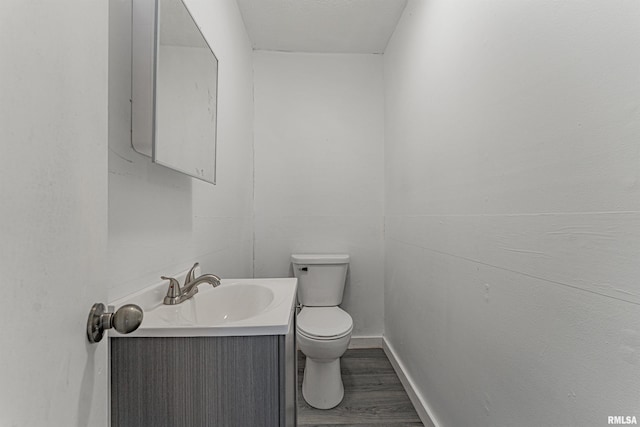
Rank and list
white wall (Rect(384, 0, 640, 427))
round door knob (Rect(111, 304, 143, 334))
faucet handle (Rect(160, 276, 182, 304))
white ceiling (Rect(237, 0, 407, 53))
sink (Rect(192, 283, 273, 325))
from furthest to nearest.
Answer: white ceiling (Rect(237, 0, 407, 53)) < sink (Rect(192, 283, 273, 325)) < faucet handle (Rect(160, 276, 182, 304)) < white wall (Rect(384, 0, 640, 427)) < round door knob (Rect(111, 304, 143, 334))

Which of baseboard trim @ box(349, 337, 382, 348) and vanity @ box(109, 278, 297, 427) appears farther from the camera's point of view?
baseboard trim @ box(349, 337, 382, 348)

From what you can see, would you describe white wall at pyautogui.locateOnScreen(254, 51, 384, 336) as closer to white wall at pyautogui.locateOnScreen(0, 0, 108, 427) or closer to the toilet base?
the toilet base

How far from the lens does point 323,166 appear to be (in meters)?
2.44

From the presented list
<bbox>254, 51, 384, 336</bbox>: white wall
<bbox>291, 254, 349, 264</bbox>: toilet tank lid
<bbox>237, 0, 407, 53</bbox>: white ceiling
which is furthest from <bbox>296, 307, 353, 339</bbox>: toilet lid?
<bbox>237, 0, 407, 53</bbox>: white ceiling

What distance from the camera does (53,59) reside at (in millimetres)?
408

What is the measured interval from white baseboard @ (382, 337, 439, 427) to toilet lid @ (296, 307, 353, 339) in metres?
0.47

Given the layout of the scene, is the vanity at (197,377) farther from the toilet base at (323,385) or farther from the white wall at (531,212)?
the toilet base at (323,385)

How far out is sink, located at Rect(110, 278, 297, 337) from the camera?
2.40 ft

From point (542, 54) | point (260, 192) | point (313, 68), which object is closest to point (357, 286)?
point (260, 192)

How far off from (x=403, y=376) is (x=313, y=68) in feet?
7.46

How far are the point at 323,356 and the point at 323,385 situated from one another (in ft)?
0.63

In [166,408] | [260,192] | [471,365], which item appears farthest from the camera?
[260,192]

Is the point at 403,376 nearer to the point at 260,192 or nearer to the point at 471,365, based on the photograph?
the point at 471,365

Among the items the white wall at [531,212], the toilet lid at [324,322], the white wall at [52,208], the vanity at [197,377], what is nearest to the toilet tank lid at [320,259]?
the toilet lid at [324,322]
